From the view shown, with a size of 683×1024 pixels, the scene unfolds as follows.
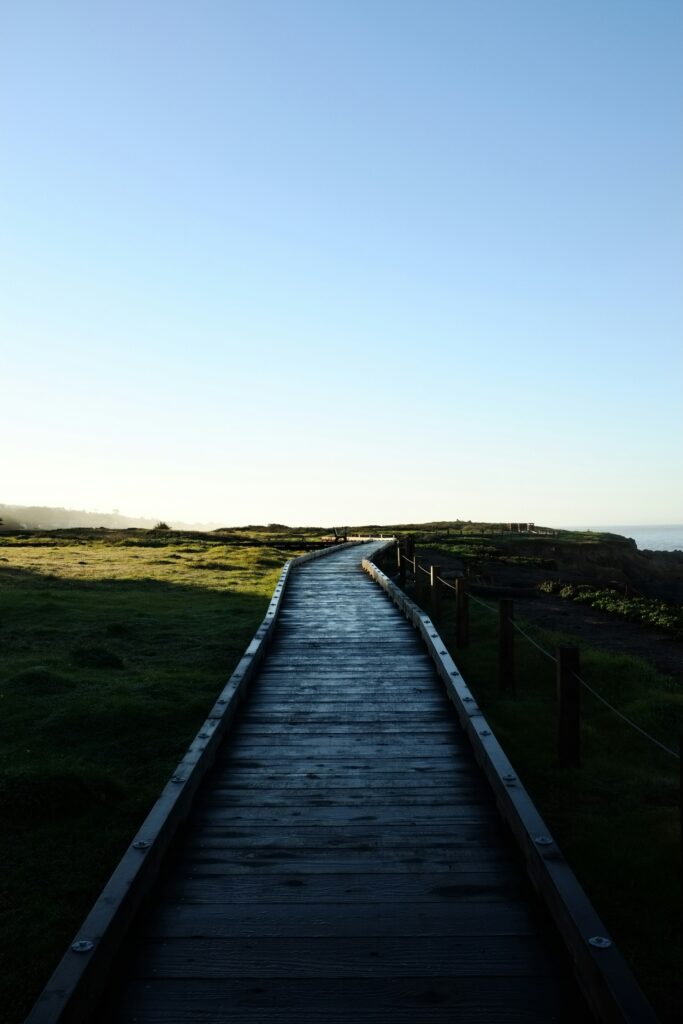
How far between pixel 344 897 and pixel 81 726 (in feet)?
16.4

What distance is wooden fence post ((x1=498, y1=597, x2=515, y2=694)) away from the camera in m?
10.7

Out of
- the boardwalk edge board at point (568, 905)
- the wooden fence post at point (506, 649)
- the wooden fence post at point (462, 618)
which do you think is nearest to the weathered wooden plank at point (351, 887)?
the boardwalk edge board at point (568, 905)

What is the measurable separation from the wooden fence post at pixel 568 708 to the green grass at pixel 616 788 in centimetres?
17

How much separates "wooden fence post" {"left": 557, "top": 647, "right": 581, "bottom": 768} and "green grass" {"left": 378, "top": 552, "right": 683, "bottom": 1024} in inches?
6.6

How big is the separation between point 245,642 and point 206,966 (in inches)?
396

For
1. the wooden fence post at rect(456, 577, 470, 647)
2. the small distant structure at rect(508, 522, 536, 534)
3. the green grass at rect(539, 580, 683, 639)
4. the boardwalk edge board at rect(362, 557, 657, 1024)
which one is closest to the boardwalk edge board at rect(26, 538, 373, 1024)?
the boardwalk edge board at rect(362, 557, 657, 1024)

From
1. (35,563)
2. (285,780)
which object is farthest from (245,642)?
(35,563)

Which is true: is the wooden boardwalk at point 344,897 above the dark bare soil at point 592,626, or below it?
below

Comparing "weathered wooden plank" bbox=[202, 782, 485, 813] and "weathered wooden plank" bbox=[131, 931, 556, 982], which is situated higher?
"weathered wooden plank" bbox=[202, 782, 485, 813]

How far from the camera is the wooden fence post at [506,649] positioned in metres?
10.7

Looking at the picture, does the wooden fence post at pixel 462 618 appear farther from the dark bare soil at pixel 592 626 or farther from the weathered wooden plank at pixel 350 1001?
the weathered wooden plank at pixel 350 1001

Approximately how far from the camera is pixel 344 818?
611cm

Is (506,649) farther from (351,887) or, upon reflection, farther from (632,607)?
(632,607)

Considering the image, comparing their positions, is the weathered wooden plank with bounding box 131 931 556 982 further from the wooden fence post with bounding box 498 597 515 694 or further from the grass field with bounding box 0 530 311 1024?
the wooden fence post with bounding box 498 597 515 694
